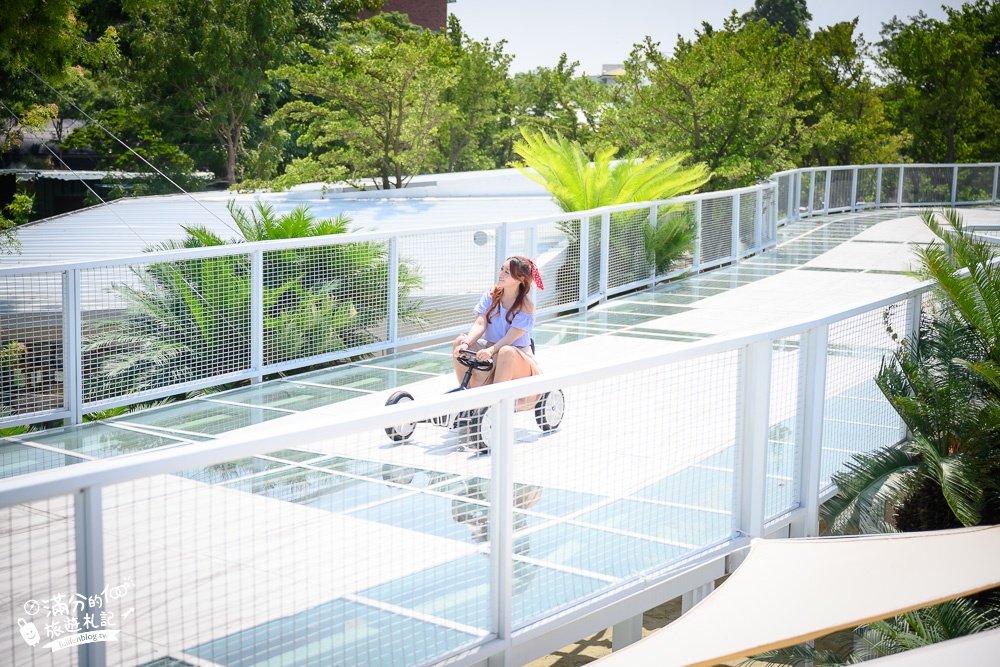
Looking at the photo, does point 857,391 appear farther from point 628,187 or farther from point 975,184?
point 975,184

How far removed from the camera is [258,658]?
369 cm

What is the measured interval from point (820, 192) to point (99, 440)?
23.8 metres

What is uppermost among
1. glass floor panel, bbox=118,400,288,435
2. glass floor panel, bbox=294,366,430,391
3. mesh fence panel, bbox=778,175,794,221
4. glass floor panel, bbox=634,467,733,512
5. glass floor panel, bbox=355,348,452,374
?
mesh fence panel, bbox=778,175,794,221

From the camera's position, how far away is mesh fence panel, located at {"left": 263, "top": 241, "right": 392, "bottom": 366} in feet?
33.8

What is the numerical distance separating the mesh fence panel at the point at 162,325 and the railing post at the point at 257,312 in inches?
4.0

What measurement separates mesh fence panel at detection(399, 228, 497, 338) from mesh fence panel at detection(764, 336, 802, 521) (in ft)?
19.5

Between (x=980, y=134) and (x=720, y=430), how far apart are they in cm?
3694

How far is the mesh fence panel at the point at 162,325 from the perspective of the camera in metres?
9.00

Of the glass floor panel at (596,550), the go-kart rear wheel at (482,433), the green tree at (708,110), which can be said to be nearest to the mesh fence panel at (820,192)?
the green tree at (708,110)

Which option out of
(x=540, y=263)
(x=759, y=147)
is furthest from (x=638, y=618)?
(x=759, y=147)

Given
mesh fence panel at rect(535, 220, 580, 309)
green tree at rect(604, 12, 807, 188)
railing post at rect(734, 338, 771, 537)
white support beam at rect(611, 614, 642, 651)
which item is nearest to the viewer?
railing post at rect(734, 338, 771, 537)

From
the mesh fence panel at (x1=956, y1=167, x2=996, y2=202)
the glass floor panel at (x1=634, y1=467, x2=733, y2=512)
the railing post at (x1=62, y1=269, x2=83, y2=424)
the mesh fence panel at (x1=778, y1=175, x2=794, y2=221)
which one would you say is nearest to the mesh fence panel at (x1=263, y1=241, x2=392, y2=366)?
the railing post at (x1=62, y1=269, x2=83, y2=424)

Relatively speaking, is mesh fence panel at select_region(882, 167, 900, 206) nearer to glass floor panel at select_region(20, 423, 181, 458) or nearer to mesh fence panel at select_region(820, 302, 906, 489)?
mesh fence panel at select_region(820, 302, 906, 489)

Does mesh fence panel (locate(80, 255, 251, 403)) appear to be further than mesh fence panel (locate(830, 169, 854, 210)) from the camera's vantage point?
No
